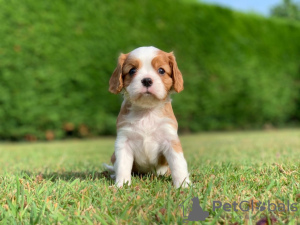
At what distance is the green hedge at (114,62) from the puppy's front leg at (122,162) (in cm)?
766

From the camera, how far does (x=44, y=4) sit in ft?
34.3

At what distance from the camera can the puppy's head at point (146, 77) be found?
120 inches

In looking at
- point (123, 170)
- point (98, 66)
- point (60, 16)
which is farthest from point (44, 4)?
point (123, 170)

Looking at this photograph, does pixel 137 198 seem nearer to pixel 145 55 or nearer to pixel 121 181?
pixel 121 181

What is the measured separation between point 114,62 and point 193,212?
9.55 meters

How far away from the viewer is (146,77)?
3035 mm

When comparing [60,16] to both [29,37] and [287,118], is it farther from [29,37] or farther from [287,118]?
[287,118]

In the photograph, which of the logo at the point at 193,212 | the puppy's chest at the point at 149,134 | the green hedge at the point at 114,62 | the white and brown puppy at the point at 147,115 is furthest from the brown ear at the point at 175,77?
the green hedge at the point at 114,62

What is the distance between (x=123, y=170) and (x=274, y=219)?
142cm

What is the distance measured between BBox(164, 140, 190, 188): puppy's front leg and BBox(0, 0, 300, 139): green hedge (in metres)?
7.94

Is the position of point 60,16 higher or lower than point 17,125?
higher

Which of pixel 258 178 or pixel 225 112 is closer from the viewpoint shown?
pixel 258 178

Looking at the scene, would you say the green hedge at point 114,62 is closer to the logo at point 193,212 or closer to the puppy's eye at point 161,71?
the puppy's eye at point 161,71

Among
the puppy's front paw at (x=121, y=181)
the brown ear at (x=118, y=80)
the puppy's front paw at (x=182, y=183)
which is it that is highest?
the brown ear at (x=118, y=80)
